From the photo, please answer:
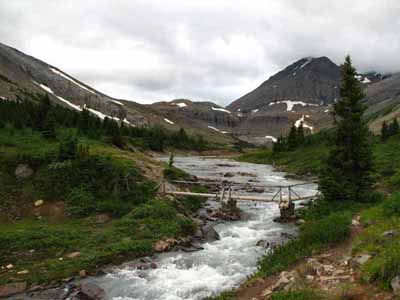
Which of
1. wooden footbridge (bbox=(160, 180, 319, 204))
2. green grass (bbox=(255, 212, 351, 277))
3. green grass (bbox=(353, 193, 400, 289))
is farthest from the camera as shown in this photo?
wooden footbridge (bbox=(160, 180, 319, 204))

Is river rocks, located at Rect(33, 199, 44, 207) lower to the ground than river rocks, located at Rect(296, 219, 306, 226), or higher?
higher

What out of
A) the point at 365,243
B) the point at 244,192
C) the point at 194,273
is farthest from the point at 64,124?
the point at 365,243

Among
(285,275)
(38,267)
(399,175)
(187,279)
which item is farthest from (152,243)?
(399,175)

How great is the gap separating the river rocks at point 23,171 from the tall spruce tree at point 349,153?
20300mm

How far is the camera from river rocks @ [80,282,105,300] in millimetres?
12922

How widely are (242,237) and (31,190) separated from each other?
14270 mm

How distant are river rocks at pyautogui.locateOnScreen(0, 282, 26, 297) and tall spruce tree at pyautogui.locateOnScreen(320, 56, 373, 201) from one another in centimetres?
1780

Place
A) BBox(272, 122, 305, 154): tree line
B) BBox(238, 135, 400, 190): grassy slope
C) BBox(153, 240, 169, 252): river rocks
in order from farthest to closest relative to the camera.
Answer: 1. BBox(272, 122, 305, 154): tree line
2. BBox(238, 135, 400, 190): grassy slope
3. BBox(153, 240, 169, 252): river rocks

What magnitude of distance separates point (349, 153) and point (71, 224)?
18.2 m

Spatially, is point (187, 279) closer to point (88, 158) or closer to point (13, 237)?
point (13, 237)

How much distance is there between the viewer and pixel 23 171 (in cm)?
2406

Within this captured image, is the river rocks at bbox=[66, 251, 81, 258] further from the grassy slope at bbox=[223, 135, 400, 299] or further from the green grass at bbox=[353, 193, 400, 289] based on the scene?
the green grass at bbox=[353, 193, 400, 289]

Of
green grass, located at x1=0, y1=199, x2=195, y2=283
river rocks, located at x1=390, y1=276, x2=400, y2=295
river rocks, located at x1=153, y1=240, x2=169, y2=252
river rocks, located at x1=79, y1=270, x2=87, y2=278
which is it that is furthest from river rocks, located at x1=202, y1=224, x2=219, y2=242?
river rocks, located at x1=390, y1=276, x2=400, y2=295

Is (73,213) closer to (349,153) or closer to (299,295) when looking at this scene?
(299,295)
